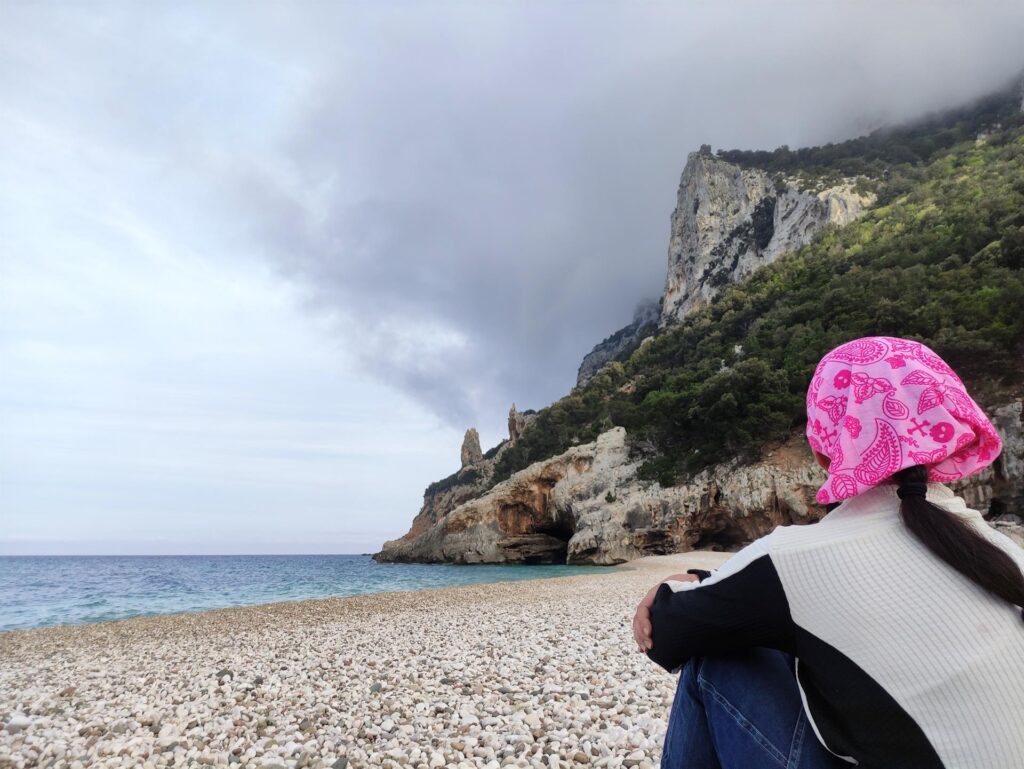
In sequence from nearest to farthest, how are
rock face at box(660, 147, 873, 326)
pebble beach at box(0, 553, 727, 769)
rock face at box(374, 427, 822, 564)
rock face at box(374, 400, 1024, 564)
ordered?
pebble beach at box(0, 553, 727, 769) < rock face at box(374, 400, 1024, 564) < rock face at box(374, 427, 822, 564) < rock face at box(660, 147, 873, 326)

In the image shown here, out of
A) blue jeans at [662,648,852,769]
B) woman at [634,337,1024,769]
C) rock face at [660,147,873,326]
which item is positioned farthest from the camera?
rock face at [660,147,873,326]

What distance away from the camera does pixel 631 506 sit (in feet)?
109

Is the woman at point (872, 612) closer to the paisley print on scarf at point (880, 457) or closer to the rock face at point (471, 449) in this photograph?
the paisley print on scarf at point (880, 457)

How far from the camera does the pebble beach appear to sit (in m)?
3.61

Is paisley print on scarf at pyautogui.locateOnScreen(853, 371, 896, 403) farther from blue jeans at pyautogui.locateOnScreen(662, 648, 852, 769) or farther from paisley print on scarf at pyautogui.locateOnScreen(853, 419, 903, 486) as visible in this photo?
blue jeans at pyautogui.locateOnScreen(662, 648, 852, 769)

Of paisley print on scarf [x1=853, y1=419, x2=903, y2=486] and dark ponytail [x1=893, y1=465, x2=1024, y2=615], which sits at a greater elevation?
paisley print on scarf [x1=853, y1=419, x2=903, y2=486]

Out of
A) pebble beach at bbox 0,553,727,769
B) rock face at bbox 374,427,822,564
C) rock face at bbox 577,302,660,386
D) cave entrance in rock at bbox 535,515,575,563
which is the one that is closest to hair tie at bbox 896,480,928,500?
pebble beach at bbox 0,553,727,769

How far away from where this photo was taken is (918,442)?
1458 mm

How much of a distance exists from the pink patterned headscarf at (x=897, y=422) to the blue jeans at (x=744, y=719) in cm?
53

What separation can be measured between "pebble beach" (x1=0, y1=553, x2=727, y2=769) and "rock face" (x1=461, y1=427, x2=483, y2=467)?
74.4 meters

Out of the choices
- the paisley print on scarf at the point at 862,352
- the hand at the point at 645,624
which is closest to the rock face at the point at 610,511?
the paisley print on scarf at the point at 862,352

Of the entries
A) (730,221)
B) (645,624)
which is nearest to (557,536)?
(645,624)

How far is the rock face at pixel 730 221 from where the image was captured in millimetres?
55938

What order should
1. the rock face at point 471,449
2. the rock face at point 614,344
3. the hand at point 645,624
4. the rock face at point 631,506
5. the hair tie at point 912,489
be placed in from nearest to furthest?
1. the hair tie at point 912,489
2. the hand at point 645,624
3. the rock face at point 631,506
4. the rock face at point 471,449
5. the rock face at point 614,344
